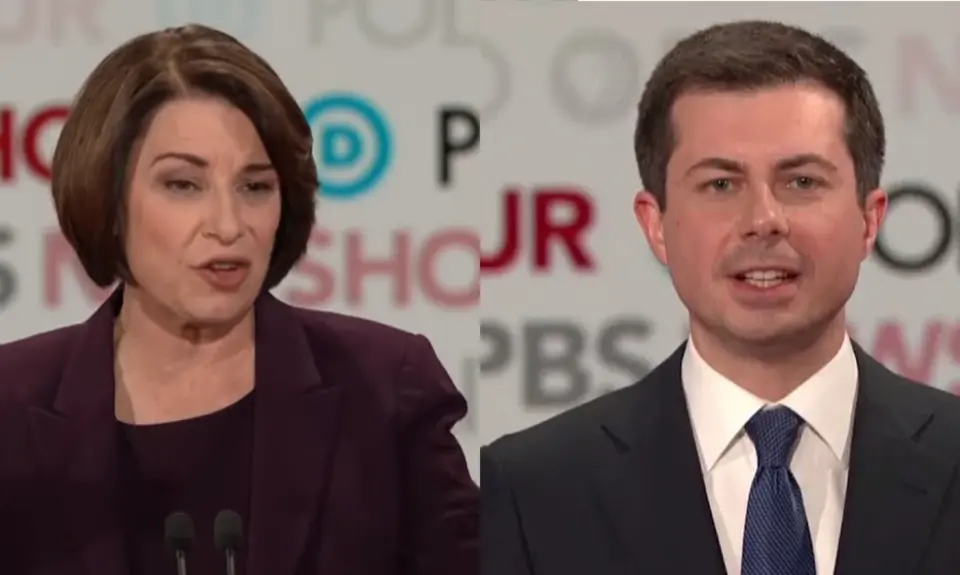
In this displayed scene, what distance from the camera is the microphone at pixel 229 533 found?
1687 mm

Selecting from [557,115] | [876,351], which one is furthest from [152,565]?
[876,351]

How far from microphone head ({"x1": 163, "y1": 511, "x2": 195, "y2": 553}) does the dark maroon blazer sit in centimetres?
16

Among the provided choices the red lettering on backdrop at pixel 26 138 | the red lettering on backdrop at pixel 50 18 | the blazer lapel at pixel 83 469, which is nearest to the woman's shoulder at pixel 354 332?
the blazer lapel at pixel 83 469

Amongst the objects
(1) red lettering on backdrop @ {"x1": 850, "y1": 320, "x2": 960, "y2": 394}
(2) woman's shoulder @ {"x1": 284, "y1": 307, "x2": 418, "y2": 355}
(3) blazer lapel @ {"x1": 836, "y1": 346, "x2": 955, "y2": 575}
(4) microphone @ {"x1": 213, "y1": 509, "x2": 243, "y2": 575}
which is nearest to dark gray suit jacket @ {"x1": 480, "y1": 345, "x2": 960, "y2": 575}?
(3) blazer lapel @ {"x1": 836, "y1": 346, "x2": 955, "y2": 575}

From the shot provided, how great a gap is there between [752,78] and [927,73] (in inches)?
15.3

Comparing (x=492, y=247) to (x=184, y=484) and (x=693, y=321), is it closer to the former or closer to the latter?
(x=693, y=321)

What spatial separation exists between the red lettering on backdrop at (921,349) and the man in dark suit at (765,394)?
123mm

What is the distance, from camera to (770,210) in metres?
1.73

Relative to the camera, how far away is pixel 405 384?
1.95 meters

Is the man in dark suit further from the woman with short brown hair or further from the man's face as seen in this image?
the woman with short brown hair

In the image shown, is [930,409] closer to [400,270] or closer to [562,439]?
[562,439]

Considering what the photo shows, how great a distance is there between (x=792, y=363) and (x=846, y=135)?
0.32 metres

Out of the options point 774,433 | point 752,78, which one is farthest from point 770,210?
point 774,433

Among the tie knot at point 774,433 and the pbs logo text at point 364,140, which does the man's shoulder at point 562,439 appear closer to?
the tie knot at point 774,433
